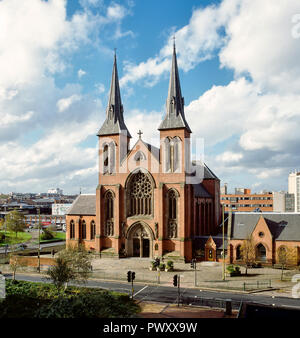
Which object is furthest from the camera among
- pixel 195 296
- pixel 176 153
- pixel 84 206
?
pixel 84 206

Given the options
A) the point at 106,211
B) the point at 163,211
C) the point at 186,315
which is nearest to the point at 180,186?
the point at 163,211

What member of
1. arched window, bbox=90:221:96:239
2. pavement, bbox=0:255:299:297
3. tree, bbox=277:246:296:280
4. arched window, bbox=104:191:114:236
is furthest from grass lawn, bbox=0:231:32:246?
tree, bbox=277:246:296:280

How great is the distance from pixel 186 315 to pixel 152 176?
29921 millimetres

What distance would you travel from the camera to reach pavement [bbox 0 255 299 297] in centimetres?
3416

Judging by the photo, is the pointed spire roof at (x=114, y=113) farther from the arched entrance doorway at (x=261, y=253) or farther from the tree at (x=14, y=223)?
the tree at (x=14, y=223)

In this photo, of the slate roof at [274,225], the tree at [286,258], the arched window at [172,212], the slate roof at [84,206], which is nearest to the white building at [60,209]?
the slate roof at [84,206]

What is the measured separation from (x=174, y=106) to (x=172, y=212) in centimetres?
1765

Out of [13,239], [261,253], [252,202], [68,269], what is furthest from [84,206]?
[252,202]

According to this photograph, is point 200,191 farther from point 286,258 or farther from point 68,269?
point 68,269

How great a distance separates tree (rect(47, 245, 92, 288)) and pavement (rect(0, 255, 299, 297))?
27.4ft

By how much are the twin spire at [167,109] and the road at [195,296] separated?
87.7 feet

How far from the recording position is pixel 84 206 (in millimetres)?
61688
